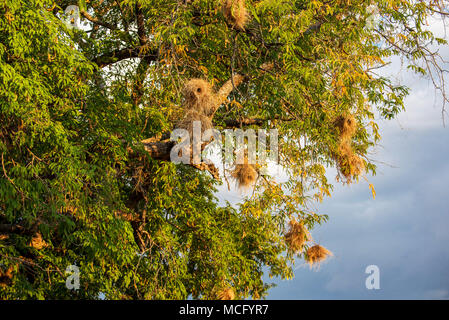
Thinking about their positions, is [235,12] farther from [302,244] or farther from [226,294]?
[226,294]

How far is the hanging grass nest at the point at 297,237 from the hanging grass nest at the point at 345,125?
1450mm

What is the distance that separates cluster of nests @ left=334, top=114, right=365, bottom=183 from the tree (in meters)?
0.02

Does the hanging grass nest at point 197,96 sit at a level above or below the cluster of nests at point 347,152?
above

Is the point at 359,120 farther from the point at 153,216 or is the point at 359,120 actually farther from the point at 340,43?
the point at 153,216

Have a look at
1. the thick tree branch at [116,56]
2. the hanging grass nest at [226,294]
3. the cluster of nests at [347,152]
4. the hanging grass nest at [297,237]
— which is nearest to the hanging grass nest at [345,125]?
the cluster of nests at [347,152]

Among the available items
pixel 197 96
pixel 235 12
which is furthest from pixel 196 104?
pixel 235 12

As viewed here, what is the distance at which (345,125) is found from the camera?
6.27 metres

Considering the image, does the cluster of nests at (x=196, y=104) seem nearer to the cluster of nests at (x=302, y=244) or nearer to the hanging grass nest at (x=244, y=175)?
the hanging grass nest at (x=244, y=175)

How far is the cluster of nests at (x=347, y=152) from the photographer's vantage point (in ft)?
20.6

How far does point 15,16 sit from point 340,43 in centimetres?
406

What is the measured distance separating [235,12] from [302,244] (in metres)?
3.23

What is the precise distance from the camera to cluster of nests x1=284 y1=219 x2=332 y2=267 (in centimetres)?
687

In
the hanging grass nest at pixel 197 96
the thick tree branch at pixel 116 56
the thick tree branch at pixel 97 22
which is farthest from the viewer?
the thick tree branch at pixel 97 22

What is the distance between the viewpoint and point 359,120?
23.5 feet
